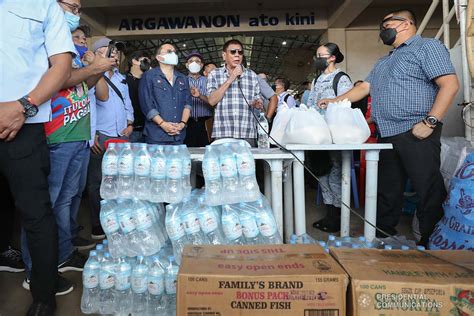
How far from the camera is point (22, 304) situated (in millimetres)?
1741

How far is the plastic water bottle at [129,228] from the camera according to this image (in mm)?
1655

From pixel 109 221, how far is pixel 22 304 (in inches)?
26.4

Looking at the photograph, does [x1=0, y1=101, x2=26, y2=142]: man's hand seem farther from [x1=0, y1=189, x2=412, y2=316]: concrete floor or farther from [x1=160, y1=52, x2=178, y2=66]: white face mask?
[x1=160, y1=52, x2=178, y2=66]: white face mask

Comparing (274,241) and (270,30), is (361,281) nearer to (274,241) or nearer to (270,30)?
(274,241)

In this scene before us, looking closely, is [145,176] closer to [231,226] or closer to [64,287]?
[231,226]

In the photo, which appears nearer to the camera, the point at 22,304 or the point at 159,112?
the point at 22,304

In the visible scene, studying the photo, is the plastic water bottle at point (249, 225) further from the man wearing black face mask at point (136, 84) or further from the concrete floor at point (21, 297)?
the man wearing black face mask at point (136, 84)

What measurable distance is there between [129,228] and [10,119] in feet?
2.31

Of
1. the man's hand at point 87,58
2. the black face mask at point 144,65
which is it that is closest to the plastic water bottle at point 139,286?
the man's hand at point 87,58

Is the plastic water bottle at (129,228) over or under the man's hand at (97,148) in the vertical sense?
under

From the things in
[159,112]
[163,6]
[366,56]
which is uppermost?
[163,6]

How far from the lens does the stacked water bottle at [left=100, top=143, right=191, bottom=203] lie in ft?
5.61

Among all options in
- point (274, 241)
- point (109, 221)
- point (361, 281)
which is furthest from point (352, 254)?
point (109, 221)

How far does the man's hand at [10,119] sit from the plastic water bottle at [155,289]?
861mm
